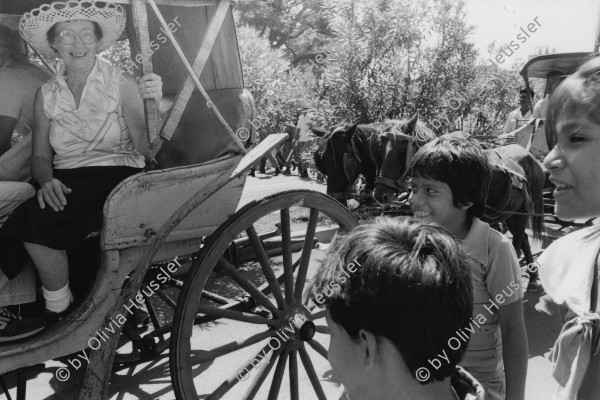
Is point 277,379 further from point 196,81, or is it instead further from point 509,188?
point 509,188

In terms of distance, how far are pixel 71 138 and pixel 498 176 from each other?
3.45 metres

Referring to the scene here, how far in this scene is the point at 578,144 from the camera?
109 centimetres

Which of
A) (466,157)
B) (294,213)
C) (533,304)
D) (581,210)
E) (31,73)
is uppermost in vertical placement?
(31,73)

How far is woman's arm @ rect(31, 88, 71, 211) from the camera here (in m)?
2.13

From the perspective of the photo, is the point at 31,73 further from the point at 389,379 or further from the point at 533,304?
the point at 533,304

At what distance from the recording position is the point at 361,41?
744 cm

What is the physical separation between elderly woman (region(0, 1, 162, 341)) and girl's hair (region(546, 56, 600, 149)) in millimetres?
1515

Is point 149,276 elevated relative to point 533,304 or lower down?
elevated

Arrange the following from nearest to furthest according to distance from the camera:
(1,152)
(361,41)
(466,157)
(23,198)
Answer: (466,157) < (23,198) < (1,152) < (361,41)

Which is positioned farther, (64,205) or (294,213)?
(294,213)

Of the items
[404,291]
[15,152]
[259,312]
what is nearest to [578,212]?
[404,291]

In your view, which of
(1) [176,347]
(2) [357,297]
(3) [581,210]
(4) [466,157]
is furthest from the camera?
(1) [176,347]

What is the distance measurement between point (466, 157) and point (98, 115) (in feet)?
5.13

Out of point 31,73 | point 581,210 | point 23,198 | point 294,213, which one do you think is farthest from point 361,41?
point 581,210
